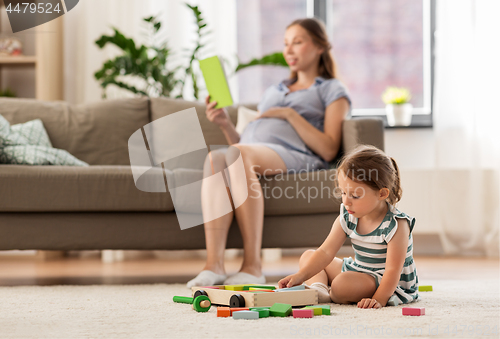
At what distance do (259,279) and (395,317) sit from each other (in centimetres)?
62

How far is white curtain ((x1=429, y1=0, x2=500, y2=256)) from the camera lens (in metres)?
2.76

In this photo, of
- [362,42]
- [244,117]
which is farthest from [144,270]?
[362,42]

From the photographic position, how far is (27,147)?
73.4 inches

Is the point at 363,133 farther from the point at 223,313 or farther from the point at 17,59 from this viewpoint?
the point at 17,59

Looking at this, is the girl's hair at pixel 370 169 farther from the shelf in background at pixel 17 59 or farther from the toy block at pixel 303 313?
the shelf in background at pixel 17 59

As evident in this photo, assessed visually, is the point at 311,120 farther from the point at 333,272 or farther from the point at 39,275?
the point at 39,275

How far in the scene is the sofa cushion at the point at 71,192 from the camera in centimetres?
169

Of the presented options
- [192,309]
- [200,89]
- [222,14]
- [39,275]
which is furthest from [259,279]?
[222,14]

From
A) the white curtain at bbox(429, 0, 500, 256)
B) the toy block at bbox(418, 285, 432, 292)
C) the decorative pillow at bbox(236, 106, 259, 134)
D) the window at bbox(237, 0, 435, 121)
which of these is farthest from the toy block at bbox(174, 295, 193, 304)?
the window at bbox(237, 0, 435, 121)

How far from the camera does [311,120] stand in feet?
6.64

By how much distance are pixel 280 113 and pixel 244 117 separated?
1.19 ft

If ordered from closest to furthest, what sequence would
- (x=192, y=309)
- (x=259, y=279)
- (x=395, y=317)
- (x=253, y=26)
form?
(x=395, y=317) → (x=192, y=309) → (x=259, y=279) → (x=253, y=26)

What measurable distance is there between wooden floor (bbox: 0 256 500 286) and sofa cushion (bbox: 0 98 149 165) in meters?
0.47

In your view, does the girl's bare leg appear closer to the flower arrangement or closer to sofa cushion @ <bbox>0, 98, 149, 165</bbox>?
sofa cushion @ <bbox>0, 98, 149, 165</bbox>
